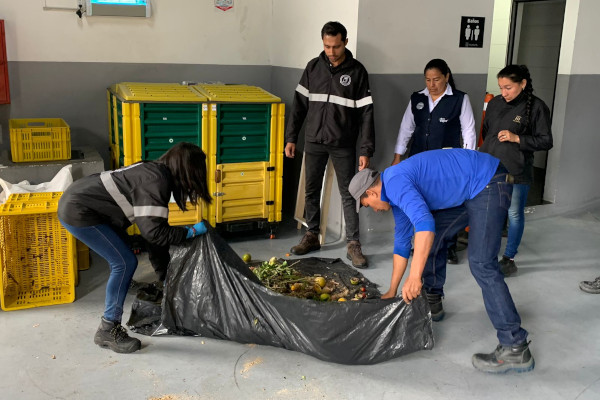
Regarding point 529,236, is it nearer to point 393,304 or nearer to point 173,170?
point 393,304

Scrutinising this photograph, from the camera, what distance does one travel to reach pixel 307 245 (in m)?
4.52

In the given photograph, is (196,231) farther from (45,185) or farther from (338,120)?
(338,120)

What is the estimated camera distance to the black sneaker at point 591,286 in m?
3.97

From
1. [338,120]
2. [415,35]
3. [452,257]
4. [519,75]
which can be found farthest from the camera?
[415,35]

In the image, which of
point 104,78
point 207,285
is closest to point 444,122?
point 207,285

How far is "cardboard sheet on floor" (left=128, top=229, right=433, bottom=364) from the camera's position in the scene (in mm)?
2891

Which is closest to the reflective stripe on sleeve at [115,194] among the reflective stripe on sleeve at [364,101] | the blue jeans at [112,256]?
the blue jeans at [112,256]

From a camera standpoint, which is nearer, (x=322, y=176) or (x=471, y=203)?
(x=471, y=203)

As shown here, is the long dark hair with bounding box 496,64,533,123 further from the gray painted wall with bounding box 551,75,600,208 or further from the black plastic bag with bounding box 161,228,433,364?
the gray painted wall with bounding box 551,75,600,208

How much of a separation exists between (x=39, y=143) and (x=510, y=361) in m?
3.46

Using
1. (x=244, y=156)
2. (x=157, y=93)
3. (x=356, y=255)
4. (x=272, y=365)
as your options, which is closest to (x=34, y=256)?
(x=157, y=93)

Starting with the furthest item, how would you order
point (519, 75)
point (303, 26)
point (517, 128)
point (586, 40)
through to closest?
point (586, 40) → point (303, 26) → point (517, 128) → point (519, 75)

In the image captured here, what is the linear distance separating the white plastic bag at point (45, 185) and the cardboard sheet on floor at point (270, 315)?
4.51 ft

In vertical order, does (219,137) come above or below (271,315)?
above
